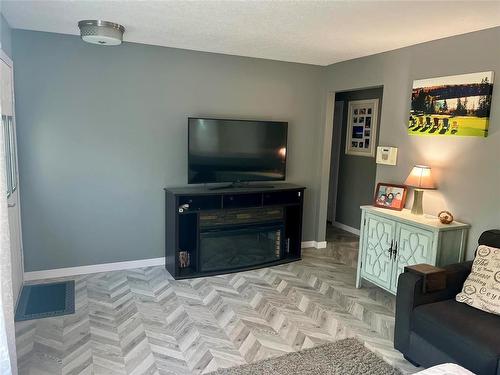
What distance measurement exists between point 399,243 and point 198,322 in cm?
190

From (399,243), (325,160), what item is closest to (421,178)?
(399,243)

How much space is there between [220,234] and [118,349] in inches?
66.8

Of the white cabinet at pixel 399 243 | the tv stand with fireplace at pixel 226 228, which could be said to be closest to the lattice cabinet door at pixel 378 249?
the white cabinet at pixel 399 243

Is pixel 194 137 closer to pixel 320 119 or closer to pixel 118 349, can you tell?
pixel 320 119

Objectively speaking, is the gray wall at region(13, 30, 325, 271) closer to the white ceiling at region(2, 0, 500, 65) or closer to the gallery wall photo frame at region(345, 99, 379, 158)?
the white ceiling at region(2, 0, 500, 65)

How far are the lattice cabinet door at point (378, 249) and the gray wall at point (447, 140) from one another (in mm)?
435

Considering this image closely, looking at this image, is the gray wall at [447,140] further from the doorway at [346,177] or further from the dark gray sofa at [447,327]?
the doorway at [346,177]

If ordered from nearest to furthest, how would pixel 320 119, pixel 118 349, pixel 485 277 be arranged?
pixel 485 277 → pixel 118 349 → pixel 320 119

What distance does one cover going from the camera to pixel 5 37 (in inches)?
128

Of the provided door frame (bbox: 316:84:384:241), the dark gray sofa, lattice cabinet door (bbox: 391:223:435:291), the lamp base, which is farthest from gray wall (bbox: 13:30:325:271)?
the dark gray sofa

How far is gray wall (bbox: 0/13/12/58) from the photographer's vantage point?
307cm

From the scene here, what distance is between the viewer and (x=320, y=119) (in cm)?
510

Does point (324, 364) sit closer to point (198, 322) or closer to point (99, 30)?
point (198, 322)

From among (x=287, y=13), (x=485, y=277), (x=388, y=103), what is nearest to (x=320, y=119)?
(x=388, y=103)
